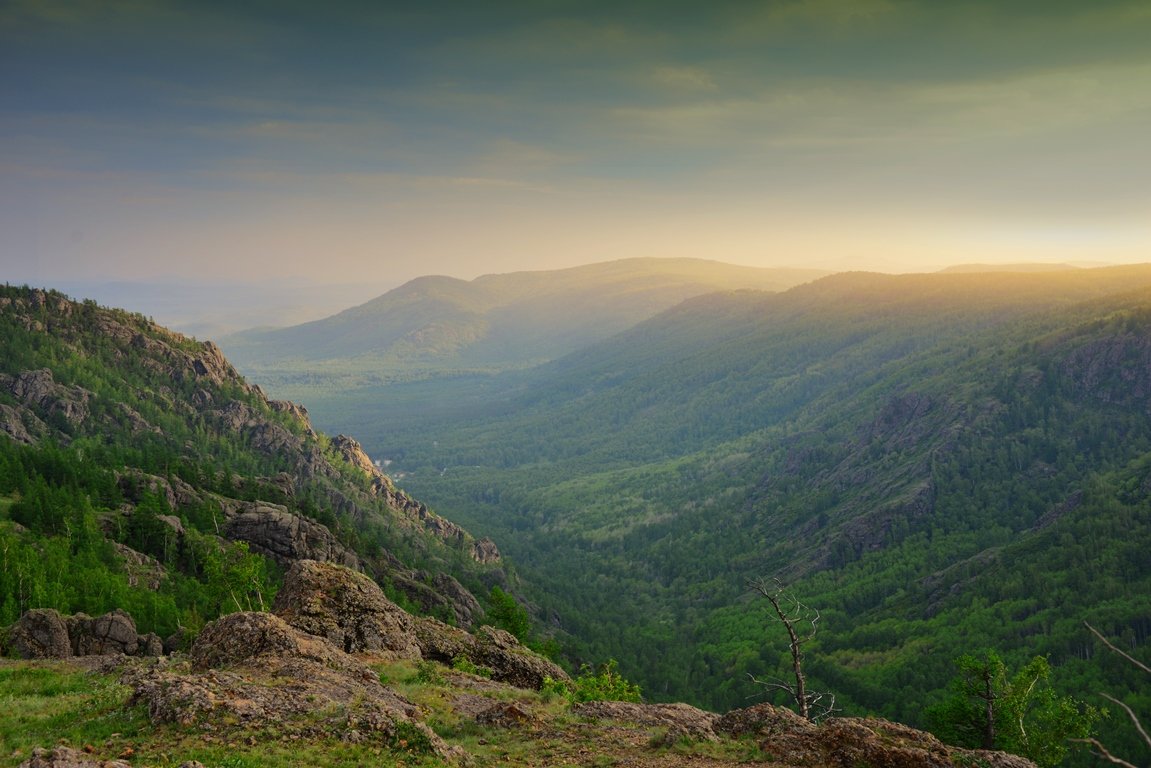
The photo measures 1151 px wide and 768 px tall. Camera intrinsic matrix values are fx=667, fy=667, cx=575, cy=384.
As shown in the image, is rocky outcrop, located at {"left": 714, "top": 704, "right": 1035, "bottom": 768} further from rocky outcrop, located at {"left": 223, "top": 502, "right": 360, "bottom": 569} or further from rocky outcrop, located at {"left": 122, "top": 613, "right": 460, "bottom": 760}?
rocky outcrop, located at {"left": 223, "top": 502, "right": 360, "bottom": 569}

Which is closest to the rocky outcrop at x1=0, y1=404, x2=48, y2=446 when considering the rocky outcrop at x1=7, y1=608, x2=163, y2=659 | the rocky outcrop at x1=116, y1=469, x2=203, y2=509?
the rocky outcrop at x1=116, y1=469, x2=203, y2=509

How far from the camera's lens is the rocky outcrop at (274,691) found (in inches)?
1125

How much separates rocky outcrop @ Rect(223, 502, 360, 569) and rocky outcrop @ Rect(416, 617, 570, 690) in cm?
6598

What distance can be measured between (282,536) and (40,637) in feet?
203

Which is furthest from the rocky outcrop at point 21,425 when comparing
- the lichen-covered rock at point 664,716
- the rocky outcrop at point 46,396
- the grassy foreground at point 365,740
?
the lichen-covered rock at point 664,716

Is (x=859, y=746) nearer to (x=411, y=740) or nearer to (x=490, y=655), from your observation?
(x=411, y=740)

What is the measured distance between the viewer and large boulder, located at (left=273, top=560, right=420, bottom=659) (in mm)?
45281

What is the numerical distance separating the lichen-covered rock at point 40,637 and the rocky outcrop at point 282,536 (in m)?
55.4

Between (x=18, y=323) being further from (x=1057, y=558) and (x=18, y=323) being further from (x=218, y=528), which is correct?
(x=1057, y=558)

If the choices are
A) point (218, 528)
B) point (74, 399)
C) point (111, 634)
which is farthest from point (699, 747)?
point (74, 399)

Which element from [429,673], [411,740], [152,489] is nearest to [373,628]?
[429,673]

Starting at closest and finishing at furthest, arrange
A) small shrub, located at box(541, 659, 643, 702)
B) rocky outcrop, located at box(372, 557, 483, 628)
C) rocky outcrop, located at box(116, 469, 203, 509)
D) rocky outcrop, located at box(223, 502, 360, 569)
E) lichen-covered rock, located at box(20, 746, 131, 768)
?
1. lichen-covered rock, located at box(20, 746, 131, 768)
2. small shrub, located at box(541, 659, 643, 702)
3. rocky outcrop, located at box(223, 502, 360, 569)
4. rocky outcrop, located at box(116, 469, 203, 509)
5. rocky outcrop, located at box(372, 557, 483, 628)

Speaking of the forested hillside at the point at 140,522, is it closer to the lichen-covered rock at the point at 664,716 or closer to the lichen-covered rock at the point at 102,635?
the lichen-covered rock at the point at 102,635

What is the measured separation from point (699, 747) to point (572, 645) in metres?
140
